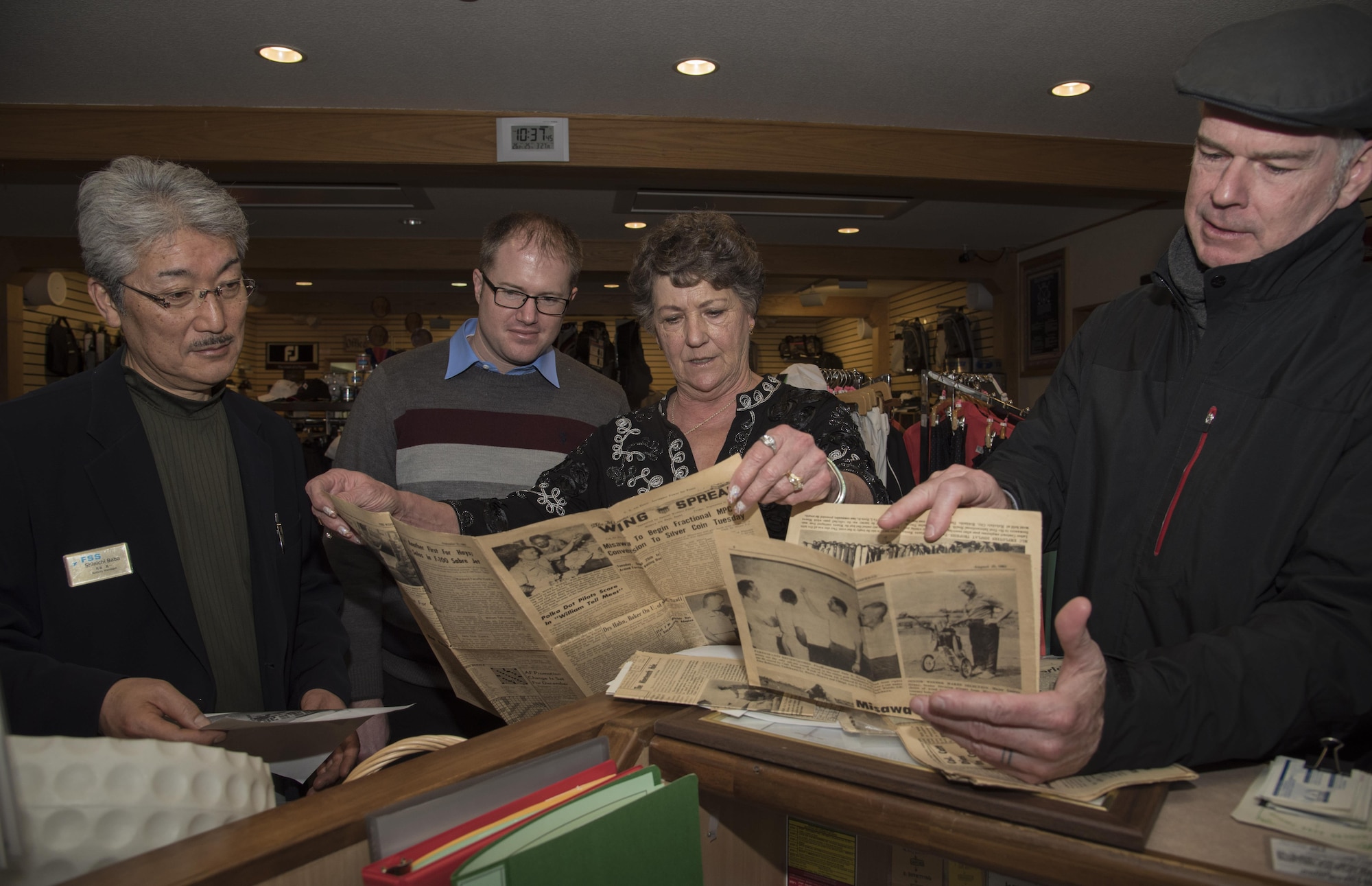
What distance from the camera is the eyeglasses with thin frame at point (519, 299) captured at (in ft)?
7.76

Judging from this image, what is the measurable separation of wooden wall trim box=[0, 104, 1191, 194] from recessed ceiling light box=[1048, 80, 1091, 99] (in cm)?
70

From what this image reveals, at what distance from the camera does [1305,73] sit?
43.3 inches

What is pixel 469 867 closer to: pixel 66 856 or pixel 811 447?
pixel 66 856

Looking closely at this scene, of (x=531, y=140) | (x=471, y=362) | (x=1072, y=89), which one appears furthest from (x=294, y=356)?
(x=471, y=362)

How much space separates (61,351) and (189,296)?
32.5 feet

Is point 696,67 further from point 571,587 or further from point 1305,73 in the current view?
point 571,587

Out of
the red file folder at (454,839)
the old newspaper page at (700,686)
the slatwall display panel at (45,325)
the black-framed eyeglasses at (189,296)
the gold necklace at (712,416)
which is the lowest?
the red file folder at (454,839)

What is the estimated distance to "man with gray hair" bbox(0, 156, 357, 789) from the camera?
145 cm

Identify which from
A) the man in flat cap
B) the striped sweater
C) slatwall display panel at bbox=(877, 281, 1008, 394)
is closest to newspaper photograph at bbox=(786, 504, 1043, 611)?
the man in flat cap

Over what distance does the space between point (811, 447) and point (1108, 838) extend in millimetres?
609

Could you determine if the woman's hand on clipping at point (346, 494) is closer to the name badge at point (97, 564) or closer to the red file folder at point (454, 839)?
the name badge at point (97, 564)

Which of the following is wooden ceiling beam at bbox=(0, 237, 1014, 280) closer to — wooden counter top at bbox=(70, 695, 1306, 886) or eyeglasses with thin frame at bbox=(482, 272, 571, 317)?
eyeglasses with thin frame at bbox=(482, 272, 571, 317)

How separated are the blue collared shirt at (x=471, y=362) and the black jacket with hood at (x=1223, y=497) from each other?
55.4 inches

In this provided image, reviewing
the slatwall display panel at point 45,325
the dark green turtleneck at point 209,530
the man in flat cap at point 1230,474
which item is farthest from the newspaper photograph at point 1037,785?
the slatwall display panel at point 45,325
